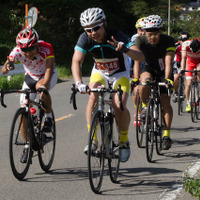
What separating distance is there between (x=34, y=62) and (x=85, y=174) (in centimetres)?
164

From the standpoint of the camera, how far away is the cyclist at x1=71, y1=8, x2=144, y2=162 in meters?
5.40

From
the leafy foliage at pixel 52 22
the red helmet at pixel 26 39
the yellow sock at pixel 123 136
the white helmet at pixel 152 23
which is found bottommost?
the yellow sock at pixel 123 136

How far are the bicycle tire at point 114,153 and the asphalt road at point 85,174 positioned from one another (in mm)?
116

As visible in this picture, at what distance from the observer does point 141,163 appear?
256 inches

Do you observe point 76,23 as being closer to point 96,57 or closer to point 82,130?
point 82,130

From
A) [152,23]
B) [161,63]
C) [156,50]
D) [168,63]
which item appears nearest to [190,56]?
[161,63]

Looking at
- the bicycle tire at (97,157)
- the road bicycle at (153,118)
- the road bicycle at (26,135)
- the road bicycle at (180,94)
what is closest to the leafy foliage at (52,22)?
the road bicycle at (180,94)

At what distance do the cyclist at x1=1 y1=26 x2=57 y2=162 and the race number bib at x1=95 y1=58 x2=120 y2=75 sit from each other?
0.63 metres

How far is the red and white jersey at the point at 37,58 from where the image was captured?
6.18 metres

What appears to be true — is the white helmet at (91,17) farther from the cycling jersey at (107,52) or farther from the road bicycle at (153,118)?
the road bicycle at (153,118)

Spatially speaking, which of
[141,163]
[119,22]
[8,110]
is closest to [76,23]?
[119,22]

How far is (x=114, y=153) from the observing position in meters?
5.59

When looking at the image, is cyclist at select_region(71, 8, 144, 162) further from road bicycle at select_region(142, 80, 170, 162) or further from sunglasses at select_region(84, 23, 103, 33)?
road bicycle at select_region(142, 80, 170, 162)

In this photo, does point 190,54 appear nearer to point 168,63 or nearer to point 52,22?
point 168,63
